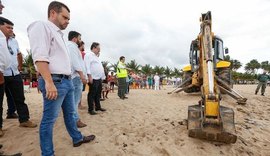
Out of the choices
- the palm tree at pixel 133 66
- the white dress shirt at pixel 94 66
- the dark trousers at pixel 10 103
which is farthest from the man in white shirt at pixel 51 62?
the palm tree at pixel 133 66

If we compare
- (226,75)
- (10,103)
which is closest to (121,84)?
(10,103)

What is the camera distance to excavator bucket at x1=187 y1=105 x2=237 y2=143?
10.6ft

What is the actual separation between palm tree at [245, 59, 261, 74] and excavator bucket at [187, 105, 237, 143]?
98565 mm

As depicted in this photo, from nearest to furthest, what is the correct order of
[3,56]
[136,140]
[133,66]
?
1. [3,56]
2. [136,140]
3. [133,66]

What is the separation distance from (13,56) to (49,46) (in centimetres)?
205

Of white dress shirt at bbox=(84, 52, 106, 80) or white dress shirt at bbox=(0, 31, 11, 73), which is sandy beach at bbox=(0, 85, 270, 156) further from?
white dress shirt at bbox=(0, 31, 11, 73)

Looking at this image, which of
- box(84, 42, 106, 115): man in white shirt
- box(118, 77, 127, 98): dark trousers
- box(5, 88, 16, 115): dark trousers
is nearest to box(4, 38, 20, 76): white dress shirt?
box(5, 88, 16, 115): dark trousers

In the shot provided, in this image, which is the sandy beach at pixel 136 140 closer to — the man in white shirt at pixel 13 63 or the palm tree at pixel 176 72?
the man in white shirt at pixel 13 63

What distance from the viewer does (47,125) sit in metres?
2.37

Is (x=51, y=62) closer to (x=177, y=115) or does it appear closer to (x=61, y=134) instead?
(x=61, y=134)

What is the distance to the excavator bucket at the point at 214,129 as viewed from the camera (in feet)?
10.6

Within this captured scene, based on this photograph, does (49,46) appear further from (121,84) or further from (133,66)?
(133,66)

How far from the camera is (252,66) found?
3499 inches

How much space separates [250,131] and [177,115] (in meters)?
1.69
